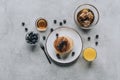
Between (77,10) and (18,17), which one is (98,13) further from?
(18,17)

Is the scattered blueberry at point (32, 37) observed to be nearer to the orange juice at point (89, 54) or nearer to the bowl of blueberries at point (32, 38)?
the bowl of blueberries at point (32, 38)

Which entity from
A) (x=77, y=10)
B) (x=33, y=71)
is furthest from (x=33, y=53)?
(x=77, y=10)

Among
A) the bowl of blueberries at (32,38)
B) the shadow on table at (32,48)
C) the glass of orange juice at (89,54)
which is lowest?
the glass of orange juice at (89,54)

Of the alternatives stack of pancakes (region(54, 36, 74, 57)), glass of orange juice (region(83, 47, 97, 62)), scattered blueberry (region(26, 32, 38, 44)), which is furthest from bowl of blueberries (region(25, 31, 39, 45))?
glass of orange juice (region(83, 47, 97, 62))

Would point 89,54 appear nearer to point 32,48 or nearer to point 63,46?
point 63,46

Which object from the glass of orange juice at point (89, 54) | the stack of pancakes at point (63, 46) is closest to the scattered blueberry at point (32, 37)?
the stack of pancakes at point (63, 46)
